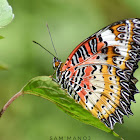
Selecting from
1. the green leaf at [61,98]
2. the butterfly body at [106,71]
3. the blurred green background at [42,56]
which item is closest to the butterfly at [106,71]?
the butterfly body at [106,71]

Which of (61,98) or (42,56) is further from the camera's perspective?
(42,56)

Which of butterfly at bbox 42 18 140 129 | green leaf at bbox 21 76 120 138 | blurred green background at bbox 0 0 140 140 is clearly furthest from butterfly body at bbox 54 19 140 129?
blurred green background at bbox 0 0 140 140

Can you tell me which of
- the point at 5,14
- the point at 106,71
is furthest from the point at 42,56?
the point at 5,14

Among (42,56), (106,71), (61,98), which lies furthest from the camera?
(42,56)

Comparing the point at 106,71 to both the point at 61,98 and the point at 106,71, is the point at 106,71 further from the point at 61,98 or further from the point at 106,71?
the point at 61,98

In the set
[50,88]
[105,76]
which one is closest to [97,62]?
[105,76]

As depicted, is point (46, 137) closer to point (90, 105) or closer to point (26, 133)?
point (26, 133)
